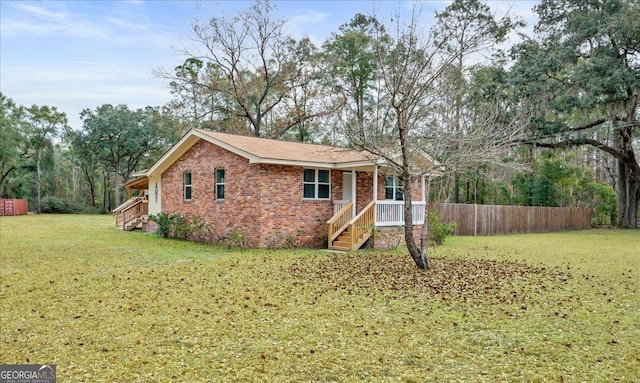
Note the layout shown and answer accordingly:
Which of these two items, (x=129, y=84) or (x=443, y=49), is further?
(x=129, y=84)

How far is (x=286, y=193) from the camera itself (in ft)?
46.6

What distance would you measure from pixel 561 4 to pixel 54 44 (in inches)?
922

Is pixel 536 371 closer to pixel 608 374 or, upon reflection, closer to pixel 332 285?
pixel 608 374

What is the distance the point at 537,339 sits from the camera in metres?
5.10

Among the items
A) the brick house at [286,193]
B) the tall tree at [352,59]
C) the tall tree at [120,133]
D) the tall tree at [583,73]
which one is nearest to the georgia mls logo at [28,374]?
the brick house at [286,193]

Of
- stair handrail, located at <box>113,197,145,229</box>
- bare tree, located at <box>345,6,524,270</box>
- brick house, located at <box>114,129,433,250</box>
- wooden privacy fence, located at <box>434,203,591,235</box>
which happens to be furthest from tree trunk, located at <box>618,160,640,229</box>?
stair handrail, located at <box>113,197,145,229</box>

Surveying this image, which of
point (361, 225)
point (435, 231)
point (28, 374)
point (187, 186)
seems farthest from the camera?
point (187, 186)

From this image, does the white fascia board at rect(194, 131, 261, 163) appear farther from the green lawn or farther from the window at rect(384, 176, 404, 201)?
the window at rect(384, 176, 404, 201)

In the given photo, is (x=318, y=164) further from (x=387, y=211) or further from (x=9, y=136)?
(x=9, y=136)

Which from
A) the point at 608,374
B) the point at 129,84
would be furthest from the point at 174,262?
the point at 129,84

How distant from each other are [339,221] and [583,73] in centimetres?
1389

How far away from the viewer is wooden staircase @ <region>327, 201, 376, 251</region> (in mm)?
13844

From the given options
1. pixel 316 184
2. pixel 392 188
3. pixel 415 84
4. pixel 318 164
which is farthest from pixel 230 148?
pixel 415 84

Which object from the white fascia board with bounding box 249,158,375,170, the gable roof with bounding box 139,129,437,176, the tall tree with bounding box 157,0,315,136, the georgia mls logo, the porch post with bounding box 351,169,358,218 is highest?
the tall tree with bounding box 157,0,315,136
